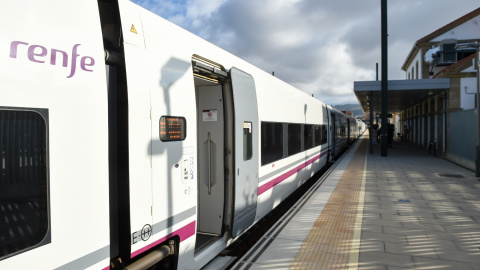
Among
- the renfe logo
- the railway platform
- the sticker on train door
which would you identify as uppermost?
the renfe logo

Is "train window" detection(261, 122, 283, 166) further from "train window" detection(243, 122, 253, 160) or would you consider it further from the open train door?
"train window" detection(243, 122, 253, 160)

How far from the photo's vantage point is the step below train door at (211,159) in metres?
4.51

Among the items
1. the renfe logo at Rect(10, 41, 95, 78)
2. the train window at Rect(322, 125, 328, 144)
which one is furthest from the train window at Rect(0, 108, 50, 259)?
the train window at Rect(322, 125, 328, 144)

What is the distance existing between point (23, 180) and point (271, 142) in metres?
4.64

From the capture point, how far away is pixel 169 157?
310 cm

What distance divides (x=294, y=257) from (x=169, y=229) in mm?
2011

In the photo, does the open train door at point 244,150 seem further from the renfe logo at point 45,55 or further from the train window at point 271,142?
the renfe logo at point 45,55

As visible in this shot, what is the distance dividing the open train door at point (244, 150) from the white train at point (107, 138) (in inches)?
1.7

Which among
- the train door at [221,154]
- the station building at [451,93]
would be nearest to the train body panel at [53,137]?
the train door at [221,154]

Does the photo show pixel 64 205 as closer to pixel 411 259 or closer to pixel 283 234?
pixel 283 234

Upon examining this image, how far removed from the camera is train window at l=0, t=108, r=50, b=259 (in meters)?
1.87

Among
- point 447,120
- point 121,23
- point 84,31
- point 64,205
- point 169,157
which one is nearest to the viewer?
point 64,205

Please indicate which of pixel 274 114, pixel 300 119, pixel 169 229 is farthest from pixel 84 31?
pixel 300 119

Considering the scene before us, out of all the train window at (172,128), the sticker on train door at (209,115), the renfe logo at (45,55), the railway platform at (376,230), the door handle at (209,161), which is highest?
the renfe logo at (45,55)
